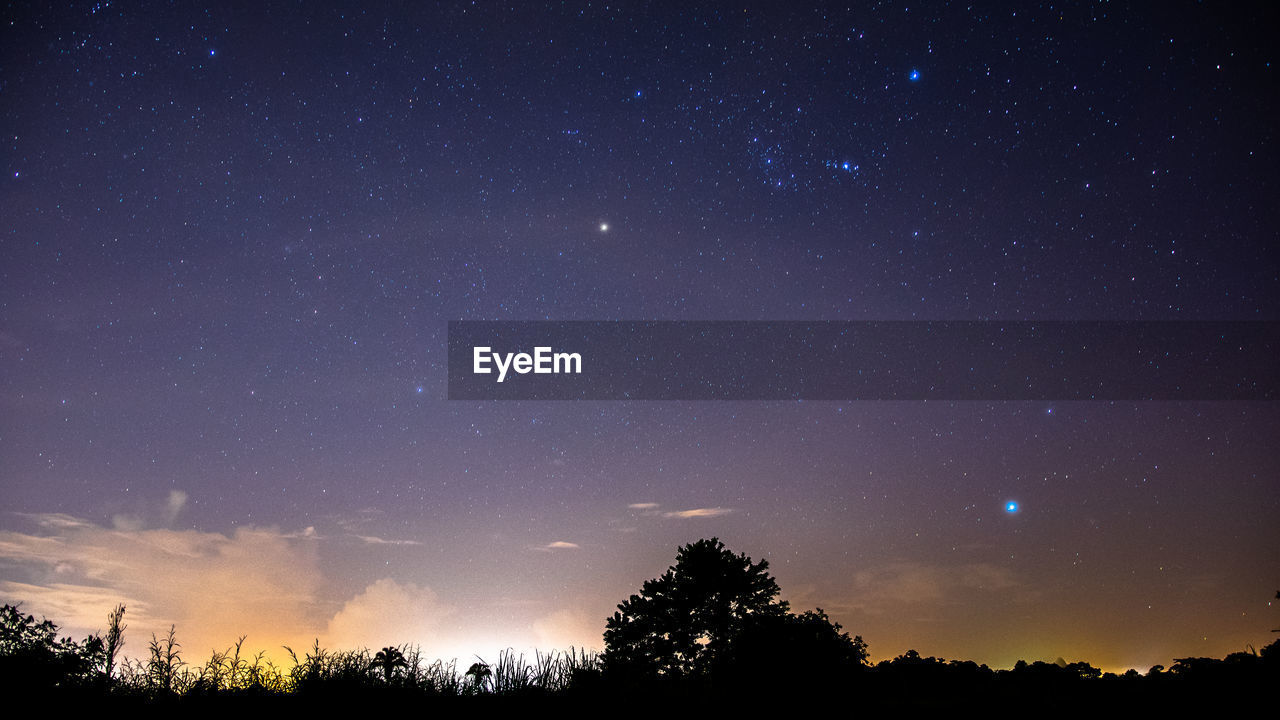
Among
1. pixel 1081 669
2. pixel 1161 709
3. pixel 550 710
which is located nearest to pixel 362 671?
pixel 550 710

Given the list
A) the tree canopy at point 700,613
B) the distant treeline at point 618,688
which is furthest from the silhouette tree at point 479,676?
the tree canopy at point 700,613

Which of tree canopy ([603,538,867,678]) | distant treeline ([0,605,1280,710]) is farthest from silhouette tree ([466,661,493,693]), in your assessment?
tree canopy ([603,538,867,678])

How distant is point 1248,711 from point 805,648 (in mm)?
22914

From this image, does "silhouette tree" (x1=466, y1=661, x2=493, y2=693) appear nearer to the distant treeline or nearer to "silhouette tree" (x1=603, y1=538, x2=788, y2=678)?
the distant treeline

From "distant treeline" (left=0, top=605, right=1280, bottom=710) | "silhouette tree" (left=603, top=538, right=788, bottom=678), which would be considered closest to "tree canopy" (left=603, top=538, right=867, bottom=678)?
"silhouette tree" (left=603, top=538, right=788, bottom=678)

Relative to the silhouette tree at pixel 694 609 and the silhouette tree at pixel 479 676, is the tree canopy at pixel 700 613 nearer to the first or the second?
the silhouette tree at pixel 694 609

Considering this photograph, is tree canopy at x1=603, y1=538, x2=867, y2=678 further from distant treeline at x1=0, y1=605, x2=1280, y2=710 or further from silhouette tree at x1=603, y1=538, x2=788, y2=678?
distant treeline at x1=0, y1=605, x2=1280, y2=710

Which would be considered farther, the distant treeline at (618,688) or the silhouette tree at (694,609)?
the silhouette tree at (694,609)

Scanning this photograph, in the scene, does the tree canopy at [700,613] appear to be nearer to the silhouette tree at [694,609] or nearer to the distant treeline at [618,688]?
the silhouette tree at [694,609]

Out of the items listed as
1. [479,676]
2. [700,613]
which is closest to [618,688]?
[479,676]

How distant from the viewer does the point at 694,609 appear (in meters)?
38.6

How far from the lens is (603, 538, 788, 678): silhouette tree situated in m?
37.2

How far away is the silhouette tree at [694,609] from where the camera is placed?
1464 inches

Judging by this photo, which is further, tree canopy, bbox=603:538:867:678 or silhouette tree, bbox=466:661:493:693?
tree canopy, bbox=603:538:867:678
